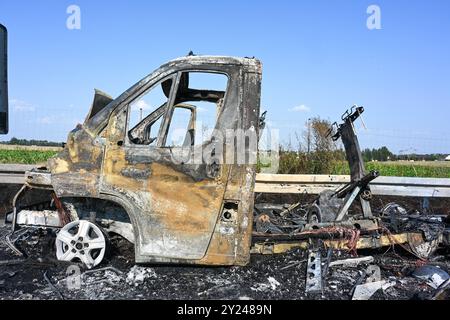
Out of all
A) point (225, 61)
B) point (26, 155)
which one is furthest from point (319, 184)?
point (26, 155)

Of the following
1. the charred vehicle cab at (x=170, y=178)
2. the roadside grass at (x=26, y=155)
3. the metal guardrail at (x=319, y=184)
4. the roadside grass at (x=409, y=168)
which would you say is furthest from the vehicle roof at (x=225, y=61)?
the roadside grass at (x=26, y=155)

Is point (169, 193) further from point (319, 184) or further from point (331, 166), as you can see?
point (331, 166)

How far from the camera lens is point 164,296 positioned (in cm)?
386

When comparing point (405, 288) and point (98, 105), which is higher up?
point (98, 105)

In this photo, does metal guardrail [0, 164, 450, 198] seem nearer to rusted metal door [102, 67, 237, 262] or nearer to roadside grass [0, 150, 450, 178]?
roadside grass [0, 150, 450, 178]

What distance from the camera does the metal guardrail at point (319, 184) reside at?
788 cm

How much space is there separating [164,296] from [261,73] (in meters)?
2.33

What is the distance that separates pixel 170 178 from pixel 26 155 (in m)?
26.9

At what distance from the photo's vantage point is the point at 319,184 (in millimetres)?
7906

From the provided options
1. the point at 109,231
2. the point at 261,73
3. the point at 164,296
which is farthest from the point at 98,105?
the point at 164,296

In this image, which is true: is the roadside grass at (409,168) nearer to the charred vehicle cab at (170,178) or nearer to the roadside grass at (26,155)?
the charred vehicle cab at (170,178)
